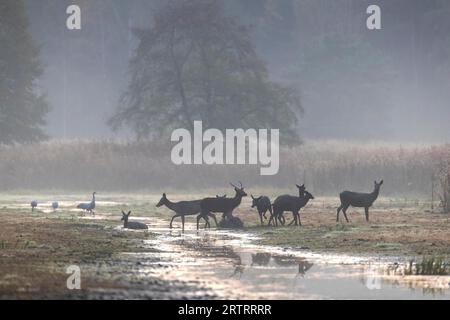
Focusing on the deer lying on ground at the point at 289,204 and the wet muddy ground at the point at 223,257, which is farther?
the deer lying on ground at the point at 289,204

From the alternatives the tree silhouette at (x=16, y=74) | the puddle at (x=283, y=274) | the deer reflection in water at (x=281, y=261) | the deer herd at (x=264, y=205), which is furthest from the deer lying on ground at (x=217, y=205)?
the tree silhouette at (x=16, y=74)

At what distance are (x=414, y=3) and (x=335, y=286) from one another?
3881 inches

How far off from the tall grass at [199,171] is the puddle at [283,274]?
20.1 m

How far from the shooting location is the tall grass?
45.8m

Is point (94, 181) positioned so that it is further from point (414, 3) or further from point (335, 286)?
point (414, 3)

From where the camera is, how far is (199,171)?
2014 inches

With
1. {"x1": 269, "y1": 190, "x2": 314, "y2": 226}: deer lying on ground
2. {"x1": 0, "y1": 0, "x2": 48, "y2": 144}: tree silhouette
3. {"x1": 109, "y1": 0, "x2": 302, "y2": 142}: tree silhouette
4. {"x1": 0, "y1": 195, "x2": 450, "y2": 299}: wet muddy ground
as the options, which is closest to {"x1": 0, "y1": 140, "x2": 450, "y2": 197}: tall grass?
{"x1": 109, "y1": 0, "x2": 302, "y2": 142}: tree silhouette

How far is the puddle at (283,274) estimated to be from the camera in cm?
1742

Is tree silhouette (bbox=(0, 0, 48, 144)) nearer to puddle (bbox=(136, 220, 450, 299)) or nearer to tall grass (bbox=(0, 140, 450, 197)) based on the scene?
tall grass (bbox=(0, 140, 450, 197))

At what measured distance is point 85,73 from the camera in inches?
4306

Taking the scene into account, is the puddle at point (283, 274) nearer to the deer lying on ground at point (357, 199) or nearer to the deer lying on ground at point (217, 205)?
the deer lying on ground at point (217, 205)

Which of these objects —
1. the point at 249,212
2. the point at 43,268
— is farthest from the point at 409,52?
the point at 43,268

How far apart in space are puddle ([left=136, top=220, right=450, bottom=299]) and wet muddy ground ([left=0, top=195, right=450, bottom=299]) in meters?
0.02

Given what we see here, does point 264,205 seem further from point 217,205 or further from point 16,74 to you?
point 16,74
